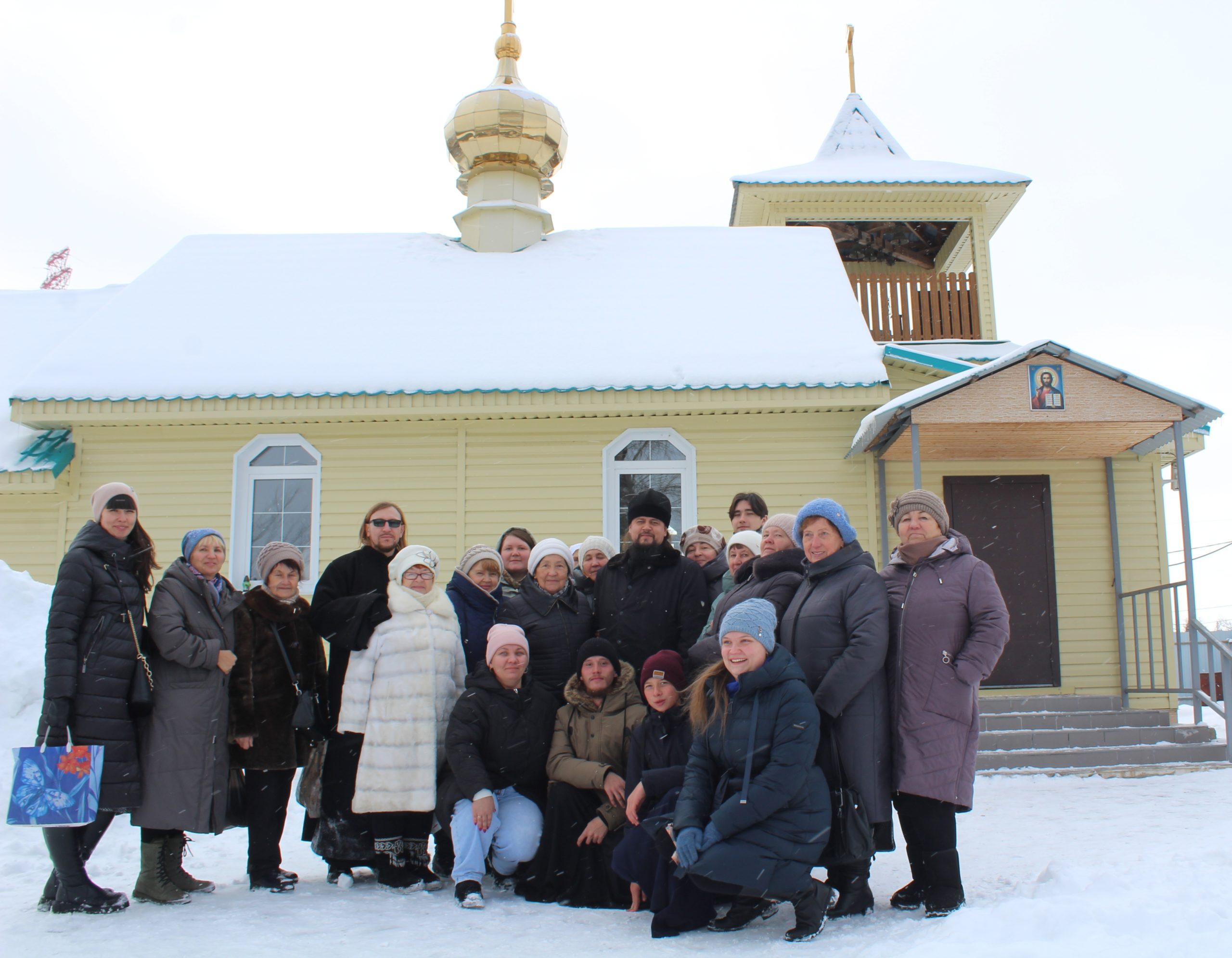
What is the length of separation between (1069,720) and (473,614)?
552 cm

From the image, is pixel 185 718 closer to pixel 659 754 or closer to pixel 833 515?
pixel 659 754

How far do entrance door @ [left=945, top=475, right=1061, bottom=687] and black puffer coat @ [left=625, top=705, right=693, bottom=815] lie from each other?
19.2 ft

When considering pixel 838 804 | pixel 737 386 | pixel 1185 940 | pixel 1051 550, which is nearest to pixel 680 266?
pixel 737 386

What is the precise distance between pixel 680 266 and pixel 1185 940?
9028mm

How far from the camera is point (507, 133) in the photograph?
12.4 metres

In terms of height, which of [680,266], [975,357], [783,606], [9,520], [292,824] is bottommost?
[292,824]

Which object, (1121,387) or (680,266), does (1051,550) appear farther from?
(680,266)

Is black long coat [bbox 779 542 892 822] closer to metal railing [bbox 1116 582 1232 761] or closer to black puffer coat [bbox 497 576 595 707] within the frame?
black puffer coat [bbox 497 576 595 707]

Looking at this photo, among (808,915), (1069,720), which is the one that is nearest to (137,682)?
(808,915)

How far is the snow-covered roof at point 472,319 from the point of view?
9008mm

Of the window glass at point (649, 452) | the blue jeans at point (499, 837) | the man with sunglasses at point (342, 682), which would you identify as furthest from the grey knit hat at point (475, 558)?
the window glass at point (649, 452)

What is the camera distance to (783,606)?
424 centimetres

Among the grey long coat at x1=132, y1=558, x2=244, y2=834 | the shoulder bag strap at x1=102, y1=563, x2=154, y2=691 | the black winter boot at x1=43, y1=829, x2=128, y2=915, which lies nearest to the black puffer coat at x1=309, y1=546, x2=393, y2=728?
the grey long coat at x1=132, y1=558, x2=244, y2=834

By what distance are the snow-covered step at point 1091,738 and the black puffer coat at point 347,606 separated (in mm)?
5092
